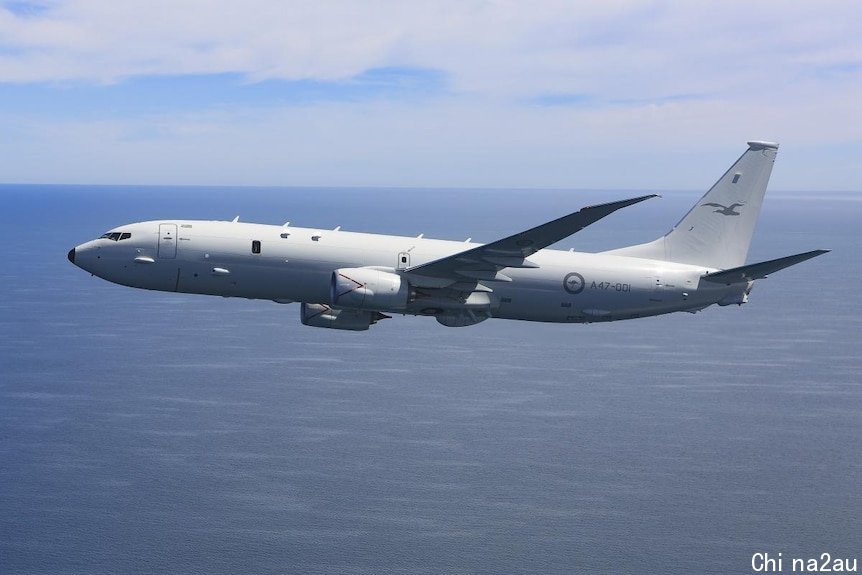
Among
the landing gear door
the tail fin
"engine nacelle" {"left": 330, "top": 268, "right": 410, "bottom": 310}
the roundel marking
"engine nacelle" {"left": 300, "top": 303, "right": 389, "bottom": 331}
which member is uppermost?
the tail fin

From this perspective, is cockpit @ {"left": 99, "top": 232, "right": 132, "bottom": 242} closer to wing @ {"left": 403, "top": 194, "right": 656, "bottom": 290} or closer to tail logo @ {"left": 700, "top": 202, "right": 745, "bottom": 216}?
wing @ {"left": 403, "top": 194, "right": 656, "bottom": 290}

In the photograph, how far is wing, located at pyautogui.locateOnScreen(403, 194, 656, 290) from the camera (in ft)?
176

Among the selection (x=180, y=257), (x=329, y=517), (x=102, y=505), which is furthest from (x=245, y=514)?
(x=180, y=257)

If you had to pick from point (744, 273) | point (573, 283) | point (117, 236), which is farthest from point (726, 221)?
point (117, 236)

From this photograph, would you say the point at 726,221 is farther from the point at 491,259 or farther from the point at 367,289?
the point at 367,289

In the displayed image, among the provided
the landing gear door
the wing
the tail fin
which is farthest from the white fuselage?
the tail fin

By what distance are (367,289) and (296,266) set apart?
195 inches

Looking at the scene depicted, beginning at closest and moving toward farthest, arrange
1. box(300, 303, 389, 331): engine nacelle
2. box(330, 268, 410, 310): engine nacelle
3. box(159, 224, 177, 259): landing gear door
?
1. box(330, 268, 410, 310): engine nacelle
2. box(159, 224, 177, 259): landing gear door
3. box(300, 303, 389, 331): engine nacelle

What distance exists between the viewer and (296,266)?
2295 inches

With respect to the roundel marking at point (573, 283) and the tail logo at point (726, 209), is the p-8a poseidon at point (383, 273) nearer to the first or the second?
the roundel marking at point (573, 283)

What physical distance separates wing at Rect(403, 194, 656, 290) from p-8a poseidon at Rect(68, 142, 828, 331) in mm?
70

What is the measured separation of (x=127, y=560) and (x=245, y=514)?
2394 cm

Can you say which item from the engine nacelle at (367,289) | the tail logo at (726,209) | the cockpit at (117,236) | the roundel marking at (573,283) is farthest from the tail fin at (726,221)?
the cockpit at (117,236)

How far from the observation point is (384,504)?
196m
